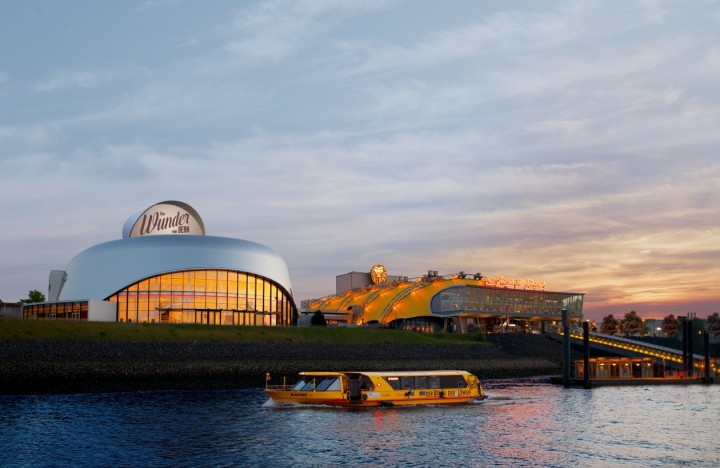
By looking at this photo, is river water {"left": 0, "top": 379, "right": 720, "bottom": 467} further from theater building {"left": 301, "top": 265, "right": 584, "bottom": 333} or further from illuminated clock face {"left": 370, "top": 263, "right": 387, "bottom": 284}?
illuminated clock face {"left": 370, "top": 263, "right": 387, "bottom": 284}

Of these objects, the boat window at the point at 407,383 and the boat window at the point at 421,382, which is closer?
the boat window at the point at 407,383

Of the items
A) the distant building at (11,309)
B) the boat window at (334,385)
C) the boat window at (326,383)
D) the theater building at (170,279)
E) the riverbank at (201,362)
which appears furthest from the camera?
the theater building at (170,279)

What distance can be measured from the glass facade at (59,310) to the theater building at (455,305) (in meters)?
54.4

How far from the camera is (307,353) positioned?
102375 millimetres

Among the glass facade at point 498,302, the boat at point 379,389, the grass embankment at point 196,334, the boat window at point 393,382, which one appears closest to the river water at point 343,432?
the boat at point 379,389

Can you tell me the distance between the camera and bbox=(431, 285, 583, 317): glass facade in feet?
516

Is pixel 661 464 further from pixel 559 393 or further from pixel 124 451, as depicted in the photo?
pixel 559 393

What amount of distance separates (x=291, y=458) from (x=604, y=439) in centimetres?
2135

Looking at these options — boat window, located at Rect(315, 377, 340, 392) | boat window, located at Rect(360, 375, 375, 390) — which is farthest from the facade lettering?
boat window, located at Rect(360, 375, 375, 390)

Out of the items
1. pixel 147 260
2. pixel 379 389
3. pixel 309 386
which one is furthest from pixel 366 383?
pixel 147 260

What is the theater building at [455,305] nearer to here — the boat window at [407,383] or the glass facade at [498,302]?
the glass facade at [498,302]

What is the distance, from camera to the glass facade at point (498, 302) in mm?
157250

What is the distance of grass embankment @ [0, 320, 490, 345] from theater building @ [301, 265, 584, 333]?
97.9 ft

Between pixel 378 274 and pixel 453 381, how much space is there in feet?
374
